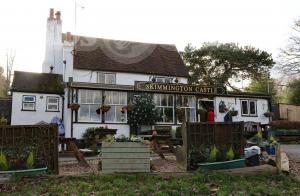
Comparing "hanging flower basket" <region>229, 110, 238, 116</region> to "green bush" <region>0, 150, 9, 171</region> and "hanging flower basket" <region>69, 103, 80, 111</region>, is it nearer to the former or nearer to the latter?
"hanging flower basket" <region>69, 103, 80, 111</region>

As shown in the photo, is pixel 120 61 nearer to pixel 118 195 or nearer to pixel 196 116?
pixel 196 116

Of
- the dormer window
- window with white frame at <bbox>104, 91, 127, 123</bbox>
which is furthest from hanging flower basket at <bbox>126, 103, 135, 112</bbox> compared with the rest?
the dormer window

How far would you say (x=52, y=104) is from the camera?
26.6 m

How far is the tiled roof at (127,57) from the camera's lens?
28419 millimetres

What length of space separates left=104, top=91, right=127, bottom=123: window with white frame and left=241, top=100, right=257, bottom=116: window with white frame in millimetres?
9993

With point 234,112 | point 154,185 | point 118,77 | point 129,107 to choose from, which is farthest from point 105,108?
point 154,185

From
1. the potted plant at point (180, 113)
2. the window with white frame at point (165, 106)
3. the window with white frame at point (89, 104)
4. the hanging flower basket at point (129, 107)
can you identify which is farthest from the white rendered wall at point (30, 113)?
the potted plant at point (180, 113)

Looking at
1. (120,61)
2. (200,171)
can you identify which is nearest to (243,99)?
(120,61)

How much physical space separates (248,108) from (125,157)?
20164 millimetres

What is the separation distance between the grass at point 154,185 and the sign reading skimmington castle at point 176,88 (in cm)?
1390

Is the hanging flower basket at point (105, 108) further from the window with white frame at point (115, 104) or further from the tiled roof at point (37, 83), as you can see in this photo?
the tiled roof at point (37, 83)

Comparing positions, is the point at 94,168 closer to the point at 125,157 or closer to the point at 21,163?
the point at 125,157

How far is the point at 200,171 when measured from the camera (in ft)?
35.5

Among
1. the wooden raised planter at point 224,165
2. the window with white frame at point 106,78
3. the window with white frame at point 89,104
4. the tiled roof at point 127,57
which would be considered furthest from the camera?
the tiled roof at point 127,57
